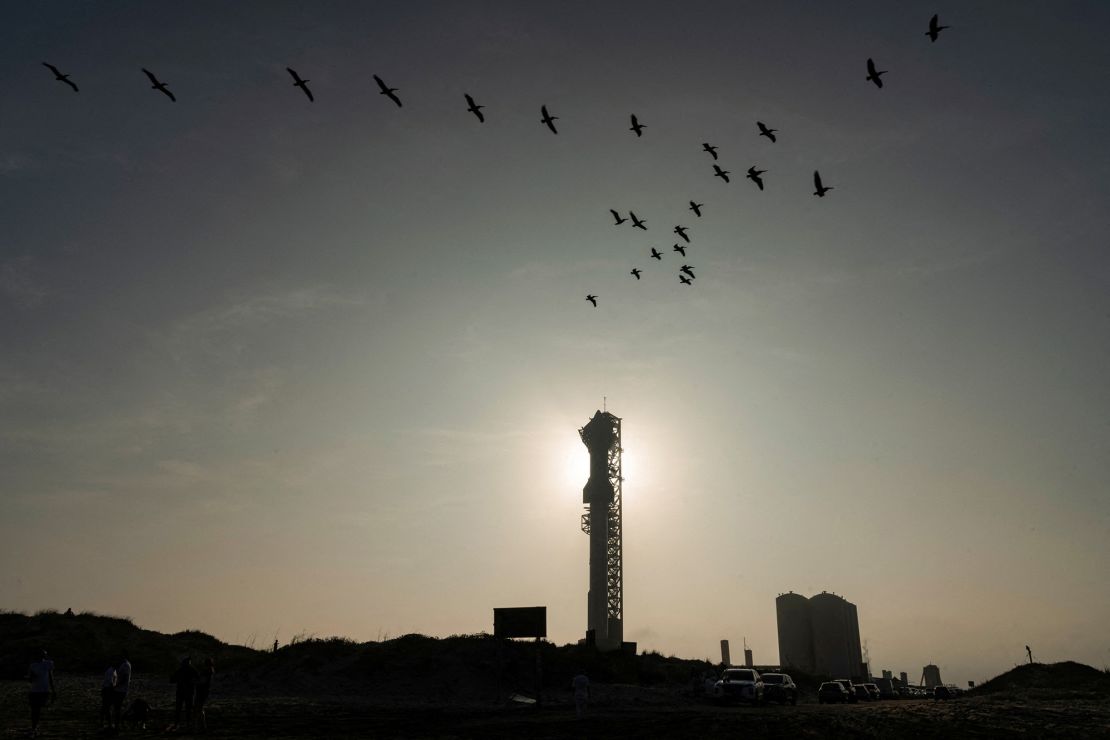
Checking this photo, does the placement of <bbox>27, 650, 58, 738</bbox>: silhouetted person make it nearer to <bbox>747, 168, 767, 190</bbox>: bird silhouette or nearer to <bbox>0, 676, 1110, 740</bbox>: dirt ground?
<bbox>0, 676, 1110, 740</bbox>: dirt ground

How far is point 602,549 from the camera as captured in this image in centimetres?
8769

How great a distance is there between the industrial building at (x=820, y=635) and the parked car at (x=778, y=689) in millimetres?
66286

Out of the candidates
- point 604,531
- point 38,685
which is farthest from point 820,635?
point 38,685

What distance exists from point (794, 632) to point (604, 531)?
37.7m

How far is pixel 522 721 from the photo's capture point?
3017cm

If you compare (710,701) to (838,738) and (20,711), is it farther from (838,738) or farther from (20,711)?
(20,711)

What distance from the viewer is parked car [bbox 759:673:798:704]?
1700 inches

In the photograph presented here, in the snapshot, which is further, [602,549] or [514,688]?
[602,549]

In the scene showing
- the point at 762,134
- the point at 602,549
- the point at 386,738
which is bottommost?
the point at 386,738

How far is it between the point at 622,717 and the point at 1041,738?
14627 millimetres

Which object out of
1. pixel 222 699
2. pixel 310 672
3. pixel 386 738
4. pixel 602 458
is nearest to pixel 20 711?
pixel 222 699

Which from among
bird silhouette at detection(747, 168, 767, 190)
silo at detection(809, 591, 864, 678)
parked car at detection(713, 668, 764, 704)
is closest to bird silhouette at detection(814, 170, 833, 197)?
bird silhouette at detection(747, 168, 767, 190)

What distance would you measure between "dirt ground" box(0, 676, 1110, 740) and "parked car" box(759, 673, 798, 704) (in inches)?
256

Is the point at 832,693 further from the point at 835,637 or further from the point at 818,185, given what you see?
the point at 835,637
